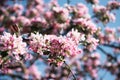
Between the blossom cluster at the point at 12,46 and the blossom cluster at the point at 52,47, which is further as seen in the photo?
the blossom cluster at the point at 52,47

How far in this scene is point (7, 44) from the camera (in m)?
4.75

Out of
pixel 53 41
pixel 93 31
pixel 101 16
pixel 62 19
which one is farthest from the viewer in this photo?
pixel 101 16

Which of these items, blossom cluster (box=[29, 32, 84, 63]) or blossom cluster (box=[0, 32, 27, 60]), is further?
blossom cluster (box=[29, 32, 84, 63])

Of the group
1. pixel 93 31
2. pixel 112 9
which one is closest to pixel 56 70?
pixel 112 9

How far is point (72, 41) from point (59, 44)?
0.24 m

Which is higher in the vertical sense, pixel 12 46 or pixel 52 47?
pixel 52 47

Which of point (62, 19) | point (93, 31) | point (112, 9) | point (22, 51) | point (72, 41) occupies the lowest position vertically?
point (22, 51)

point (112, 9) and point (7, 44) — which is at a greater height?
point (112, 9)

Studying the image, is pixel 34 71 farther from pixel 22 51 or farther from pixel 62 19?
pixel 22 51

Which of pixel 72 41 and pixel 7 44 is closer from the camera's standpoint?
pixel 7 44

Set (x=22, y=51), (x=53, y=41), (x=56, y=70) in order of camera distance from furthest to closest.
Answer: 1. (x=56, y=70)
2. (x=53, y=41)
3. (x=22, y=51)

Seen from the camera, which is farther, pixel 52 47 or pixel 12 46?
pixel 52 47

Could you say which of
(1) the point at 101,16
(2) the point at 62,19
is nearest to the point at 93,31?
(2) the point at 62,19

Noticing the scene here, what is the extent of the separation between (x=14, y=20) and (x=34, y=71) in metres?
6.34
